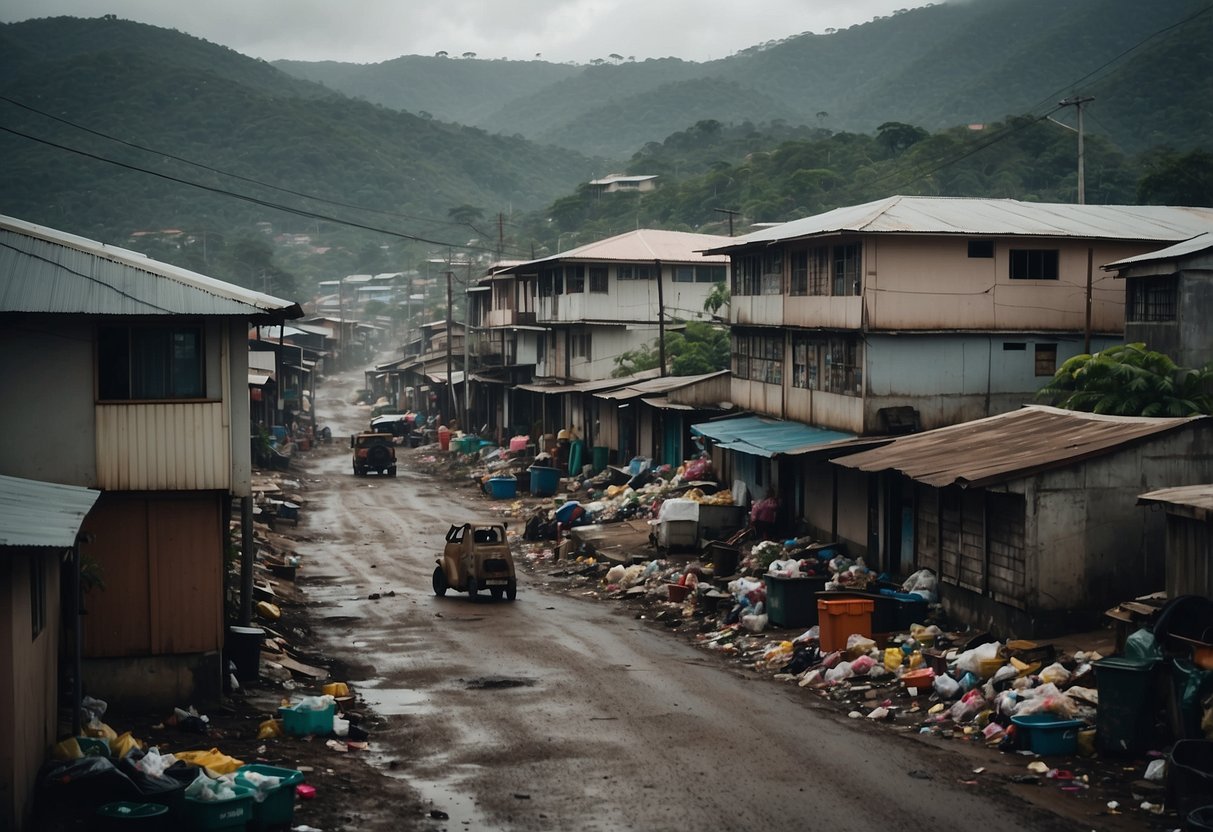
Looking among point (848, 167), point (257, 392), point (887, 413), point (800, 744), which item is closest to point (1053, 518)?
point (800, 744)

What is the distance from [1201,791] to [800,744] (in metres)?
4.62

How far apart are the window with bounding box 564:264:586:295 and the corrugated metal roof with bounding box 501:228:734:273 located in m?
0.65

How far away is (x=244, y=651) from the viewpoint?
56.4 feet

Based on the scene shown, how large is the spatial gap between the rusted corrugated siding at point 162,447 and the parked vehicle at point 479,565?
10.7 metres

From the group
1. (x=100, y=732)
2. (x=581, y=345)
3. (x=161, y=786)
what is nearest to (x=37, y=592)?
(x=100, y=732)

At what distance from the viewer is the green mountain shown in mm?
145375

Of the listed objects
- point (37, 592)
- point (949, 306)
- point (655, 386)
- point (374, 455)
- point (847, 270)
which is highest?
point (847, 270)

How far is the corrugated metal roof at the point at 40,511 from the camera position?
34.6ft

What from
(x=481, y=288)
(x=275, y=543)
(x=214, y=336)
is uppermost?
(x=481, y=288)

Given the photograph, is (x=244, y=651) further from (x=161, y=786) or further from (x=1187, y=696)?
(x=1187, y=696)

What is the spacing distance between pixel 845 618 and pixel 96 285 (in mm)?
12016

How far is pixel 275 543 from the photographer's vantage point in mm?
32906

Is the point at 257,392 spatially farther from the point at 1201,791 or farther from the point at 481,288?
the point at 1201,791

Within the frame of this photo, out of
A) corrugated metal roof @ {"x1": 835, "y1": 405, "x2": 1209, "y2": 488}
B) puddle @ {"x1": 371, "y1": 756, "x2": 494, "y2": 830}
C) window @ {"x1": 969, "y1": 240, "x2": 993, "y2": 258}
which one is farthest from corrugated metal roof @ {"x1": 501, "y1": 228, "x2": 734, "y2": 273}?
puddle @ {"x1": 371, "y1": 756, "x2": 494, "y2": 830}
